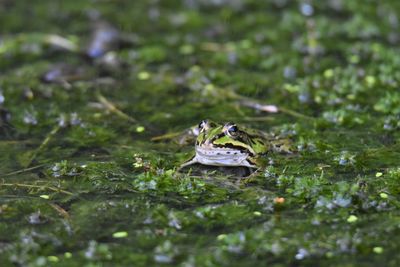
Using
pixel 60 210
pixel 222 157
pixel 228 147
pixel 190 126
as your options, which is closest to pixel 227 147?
pixel 228 147

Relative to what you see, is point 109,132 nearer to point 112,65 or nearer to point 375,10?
point 112,65

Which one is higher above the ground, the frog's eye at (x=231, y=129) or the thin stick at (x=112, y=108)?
the frog's eye at (x=231, y=129)

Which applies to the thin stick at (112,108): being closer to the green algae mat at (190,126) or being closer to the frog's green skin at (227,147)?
the green algae mat at (190,126)

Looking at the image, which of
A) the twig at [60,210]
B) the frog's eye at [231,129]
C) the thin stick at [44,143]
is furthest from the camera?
the thin stick at [44,143]

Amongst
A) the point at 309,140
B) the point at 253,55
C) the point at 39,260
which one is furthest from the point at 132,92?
the point at 39,260

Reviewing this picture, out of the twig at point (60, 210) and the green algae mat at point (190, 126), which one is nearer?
the green algae mat at point (190, 126)

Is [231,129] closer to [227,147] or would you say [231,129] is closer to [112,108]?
[227,147]

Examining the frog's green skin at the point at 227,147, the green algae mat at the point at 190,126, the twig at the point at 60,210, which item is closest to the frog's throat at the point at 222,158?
the frog's green skin at the point at 227,147
